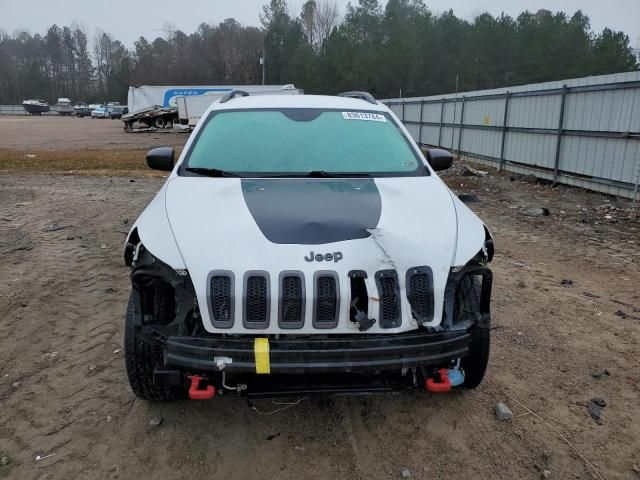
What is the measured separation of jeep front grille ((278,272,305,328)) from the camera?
7.55 ft

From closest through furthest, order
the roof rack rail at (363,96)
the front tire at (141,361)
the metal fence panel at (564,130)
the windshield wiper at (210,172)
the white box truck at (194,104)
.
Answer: the front tire at (141,361), the windshield wiper at (210,172), the roof rack rail at (363,96), the metal fence panel at (564,130), the white box truck at (194,104)

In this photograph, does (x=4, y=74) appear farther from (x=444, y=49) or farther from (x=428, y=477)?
(x=428, y=477)

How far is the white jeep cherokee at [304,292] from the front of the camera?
90.4 inches

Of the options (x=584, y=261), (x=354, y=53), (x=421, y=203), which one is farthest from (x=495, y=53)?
(x=421, y=203)

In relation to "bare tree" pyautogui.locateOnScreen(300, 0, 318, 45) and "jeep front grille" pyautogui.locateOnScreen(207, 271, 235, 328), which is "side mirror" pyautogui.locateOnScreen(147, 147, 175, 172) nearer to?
"jeep front grille" pyautogui.locateOnScreen(207, 271, 235, 328)

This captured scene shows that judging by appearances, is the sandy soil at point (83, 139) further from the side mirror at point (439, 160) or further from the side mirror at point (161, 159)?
the side mirror at point (439, 160)

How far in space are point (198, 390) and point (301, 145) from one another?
6.28ft

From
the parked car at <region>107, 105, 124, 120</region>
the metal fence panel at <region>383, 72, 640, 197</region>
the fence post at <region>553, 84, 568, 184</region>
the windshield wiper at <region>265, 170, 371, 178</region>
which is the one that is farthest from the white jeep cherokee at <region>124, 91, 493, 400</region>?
the parked car at <region>107, 105, 124, 120</region>

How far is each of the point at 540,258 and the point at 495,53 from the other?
47851 mm

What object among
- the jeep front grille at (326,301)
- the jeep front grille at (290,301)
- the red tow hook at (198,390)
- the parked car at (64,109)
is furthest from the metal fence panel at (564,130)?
the parked car at (64,109)

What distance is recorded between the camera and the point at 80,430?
110 inches

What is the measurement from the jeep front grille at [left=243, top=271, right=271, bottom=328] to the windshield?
48.3 inches

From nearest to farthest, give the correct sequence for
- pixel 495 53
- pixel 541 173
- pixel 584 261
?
pixel 584 261
pixel 541 173
pixel 495 53

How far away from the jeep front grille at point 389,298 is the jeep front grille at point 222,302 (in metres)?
0.68
